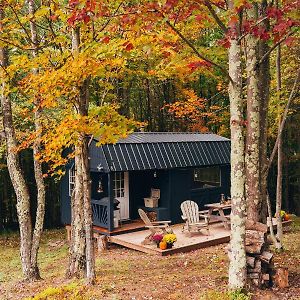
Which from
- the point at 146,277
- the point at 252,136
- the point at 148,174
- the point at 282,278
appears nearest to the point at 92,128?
the point at 252,136

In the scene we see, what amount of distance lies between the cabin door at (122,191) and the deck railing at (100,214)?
118 cm

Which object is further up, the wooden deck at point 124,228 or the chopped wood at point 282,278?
the chopped wood at point 282,278

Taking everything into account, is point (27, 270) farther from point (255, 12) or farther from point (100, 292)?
point (255, 12)

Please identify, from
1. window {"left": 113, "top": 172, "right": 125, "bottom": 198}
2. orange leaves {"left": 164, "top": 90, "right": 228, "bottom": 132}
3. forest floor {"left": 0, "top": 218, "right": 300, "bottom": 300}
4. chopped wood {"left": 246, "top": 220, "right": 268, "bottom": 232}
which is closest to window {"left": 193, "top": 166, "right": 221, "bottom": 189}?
orange leaves {"left": 164, "top": 90, "right": 228, "bottom": 132}

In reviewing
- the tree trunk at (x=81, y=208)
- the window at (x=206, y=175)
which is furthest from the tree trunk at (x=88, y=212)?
the window at (x=206, y=175)

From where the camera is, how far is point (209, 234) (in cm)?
1268

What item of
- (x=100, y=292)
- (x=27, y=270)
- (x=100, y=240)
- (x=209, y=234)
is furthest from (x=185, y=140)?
(x=100, y=292)

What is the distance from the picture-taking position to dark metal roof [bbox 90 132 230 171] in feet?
44.0

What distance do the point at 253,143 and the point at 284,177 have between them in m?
15.6

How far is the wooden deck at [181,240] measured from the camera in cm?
1116

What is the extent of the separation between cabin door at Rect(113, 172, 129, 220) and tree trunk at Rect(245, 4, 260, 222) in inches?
314

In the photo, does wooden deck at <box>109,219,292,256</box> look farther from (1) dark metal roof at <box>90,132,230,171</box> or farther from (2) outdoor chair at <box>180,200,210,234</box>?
(1) dark metal roof at <box>90,132,230,171</box>

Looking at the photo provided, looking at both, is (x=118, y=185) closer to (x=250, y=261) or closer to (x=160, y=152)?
(x=160, y=152)

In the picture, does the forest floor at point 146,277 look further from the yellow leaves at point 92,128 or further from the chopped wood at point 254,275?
the yellow leaves at point 92,128
